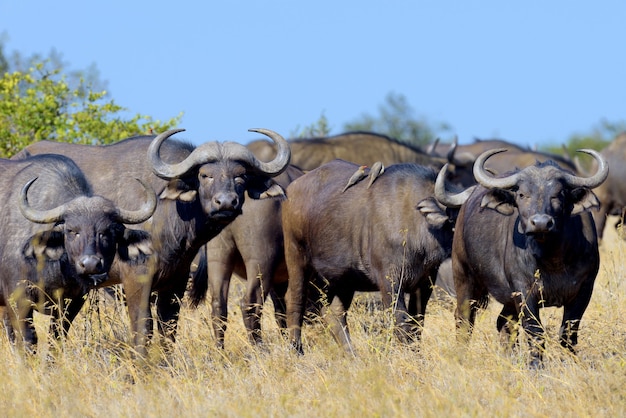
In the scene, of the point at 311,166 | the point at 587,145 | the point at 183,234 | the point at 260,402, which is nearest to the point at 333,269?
the point at 183,234

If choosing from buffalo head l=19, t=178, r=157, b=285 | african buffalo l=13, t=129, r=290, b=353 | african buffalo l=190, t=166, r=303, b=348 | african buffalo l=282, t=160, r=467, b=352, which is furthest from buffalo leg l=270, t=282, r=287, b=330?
buffalo head l=19, t=178, r=157, b=285

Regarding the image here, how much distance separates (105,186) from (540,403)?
164 inches

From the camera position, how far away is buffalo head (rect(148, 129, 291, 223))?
330 inches

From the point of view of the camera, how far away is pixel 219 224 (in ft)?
28.3

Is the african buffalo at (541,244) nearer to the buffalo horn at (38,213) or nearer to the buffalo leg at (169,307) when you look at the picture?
the buffalo leg at (169,307)

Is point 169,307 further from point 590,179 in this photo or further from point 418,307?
point 590,179

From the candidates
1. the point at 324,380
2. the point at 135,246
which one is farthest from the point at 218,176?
the point at 324,380

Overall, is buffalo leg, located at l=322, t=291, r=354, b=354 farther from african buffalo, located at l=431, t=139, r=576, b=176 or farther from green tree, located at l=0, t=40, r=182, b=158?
african buffalo, located at l=431, t=139, r=576, b=176

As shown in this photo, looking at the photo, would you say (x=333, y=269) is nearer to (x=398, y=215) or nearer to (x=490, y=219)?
(x=398, y=215)

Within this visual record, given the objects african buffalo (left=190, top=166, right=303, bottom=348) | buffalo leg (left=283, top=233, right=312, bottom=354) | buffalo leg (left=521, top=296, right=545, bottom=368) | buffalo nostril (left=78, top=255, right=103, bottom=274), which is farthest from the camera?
african buffalo (left=190, top=166, right=303, bottom=348)

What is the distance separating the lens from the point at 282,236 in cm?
1030

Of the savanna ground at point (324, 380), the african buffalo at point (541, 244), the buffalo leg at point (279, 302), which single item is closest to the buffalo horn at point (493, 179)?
the african buffalo at point (541, 244)

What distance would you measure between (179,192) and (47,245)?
1.14 m

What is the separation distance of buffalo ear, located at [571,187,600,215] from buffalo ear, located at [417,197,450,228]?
1.22 metres
